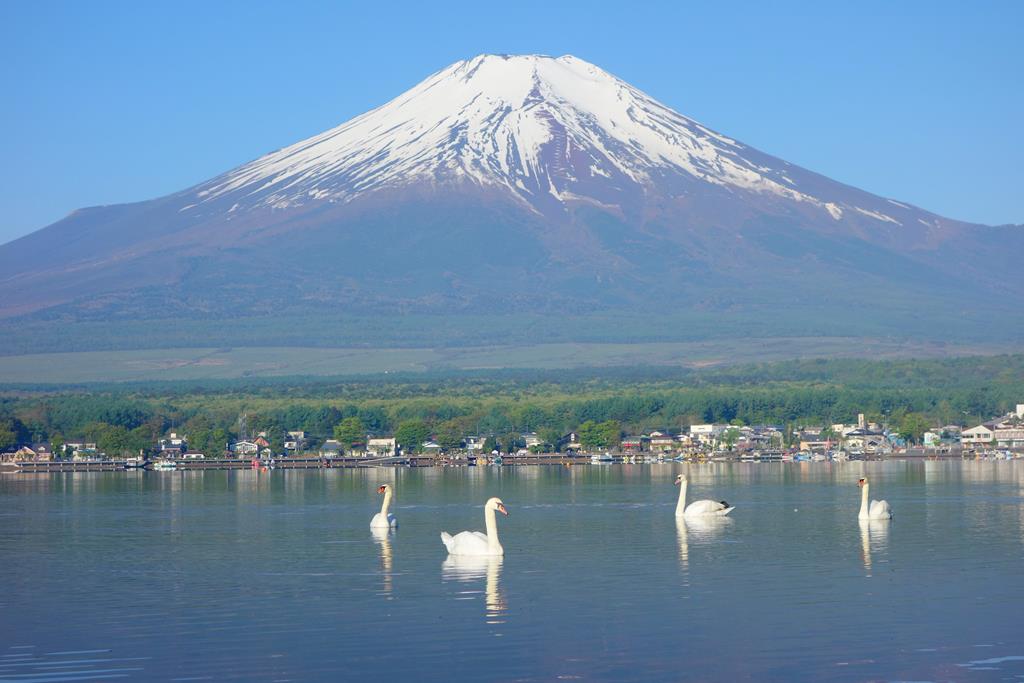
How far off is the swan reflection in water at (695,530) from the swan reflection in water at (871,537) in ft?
8.24

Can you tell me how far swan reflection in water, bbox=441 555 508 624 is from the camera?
840 inches

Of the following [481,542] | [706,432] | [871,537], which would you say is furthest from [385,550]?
[706,432]

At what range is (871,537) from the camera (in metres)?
30.4

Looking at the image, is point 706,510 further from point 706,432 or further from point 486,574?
point 706,432

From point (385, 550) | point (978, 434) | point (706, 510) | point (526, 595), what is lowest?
point (526, 595)

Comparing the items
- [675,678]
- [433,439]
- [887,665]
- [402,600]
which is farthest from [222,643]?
[433,439]

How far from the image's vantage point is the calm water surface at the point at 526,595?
58.6 feet

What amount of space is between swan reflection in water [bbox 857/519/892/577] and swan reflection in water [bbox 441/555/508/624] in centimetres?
513

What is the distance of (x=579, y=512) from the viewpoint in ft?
128

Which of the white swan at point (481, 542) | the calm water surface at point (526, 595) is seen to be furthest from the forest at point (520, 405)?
the white swan at point (481, 542)

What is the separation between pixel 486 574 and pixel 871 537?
27.0 ft

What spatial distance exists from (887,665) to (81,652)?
8162 mm

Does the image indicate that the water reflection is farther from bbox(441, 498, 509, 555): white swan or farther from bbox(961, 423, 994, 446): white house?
bbox(961, 423, 994, 446): white house

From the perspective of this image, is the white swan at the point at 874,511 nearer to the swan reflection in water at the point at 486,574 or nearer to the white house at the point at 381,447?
the swan reflection in water at the point at 486,574
